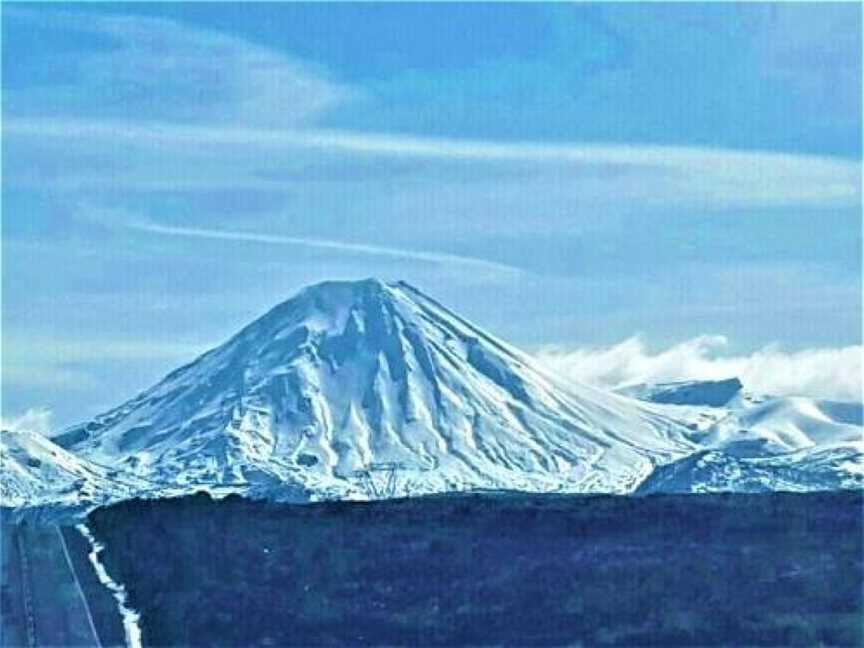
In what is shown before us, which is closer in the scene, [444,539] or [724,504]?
[444,539]

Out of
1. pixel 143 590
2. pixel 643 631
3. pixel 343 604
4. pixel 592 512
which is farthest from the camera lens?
pixel 592 512

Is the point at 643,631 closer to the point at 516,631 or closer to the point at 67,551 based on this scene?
the point at 516,631

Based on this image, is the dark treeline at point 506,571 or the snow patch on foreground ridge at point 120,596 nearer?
the dark treeline at point 506,571

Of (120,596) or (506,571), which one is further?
(506,571)

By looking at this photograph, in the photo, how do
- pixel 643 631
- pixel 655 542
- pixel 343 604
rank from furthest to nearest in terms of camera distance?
pixel 655 542 < pixel 343 604 < pixel 643 631

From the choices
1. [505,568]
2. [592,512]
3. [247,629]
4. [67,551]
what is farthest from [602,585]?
[67,551]

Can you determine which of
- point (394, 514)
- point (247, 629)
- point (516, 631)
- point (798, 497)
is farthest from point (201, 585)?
point (798, 497)

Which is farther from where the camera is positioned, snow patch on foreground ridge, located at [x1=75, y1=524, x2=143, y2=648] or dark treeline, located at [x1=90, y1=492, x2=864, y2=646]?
snow patch on foreground ridge, located at [x1=75, y1=524, x2=143, y2=648]

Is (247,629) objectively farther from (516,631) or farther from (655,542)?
(655,542)

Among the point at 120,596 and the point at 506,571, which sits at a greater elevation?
the point at 506,571
